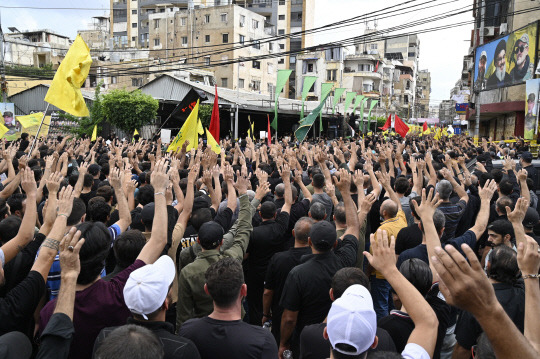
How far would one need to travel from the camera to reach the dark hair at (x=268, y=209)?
17.8 ft

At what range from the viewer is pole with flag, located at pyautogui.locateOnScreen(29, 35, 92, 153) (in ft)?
26.5

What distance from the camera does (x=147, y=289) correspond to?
2576 millimetres

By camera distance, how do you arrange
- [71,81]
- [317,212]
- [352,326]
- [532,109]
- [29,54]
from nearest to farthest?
[352,326] < [317,212] < [71,81] < [532,109] < [29,54]

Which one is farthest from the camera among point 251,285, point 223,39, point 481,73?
point 223,39

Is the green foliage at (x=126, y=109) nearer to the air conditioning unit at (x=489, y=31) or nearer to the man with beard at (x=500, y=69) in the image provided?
the man with beard at (x=500, y=69)

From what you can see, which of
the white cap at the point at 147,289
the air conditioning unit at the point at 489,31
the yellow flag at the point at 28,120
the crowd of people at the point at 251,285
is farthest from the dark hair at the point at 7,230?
the air conditioning unit at the point at 489,31

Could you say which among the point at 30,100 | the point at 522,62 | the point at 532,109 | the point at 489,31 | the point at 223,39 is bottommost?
the point at 532,109

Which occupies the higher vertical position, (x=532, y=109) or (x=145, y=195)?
(x=532, y=109)

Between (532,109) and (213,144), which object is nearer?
(213,144)

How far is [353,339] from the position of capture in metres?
2.16

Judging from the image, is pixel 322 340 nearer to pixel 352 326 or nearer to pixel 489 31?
pixel 352 326

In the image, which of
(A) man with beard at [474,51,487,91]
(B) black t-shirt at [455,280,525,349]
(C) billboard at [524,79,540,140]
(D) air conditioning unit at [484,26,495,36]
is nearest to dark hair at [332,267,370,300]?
(B) black t-shirt at [455,280,525,349]

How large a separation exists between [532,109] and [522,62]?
866 centimetres

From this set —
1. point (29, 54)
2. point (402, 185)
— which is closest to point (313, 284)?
point (402, 185)
